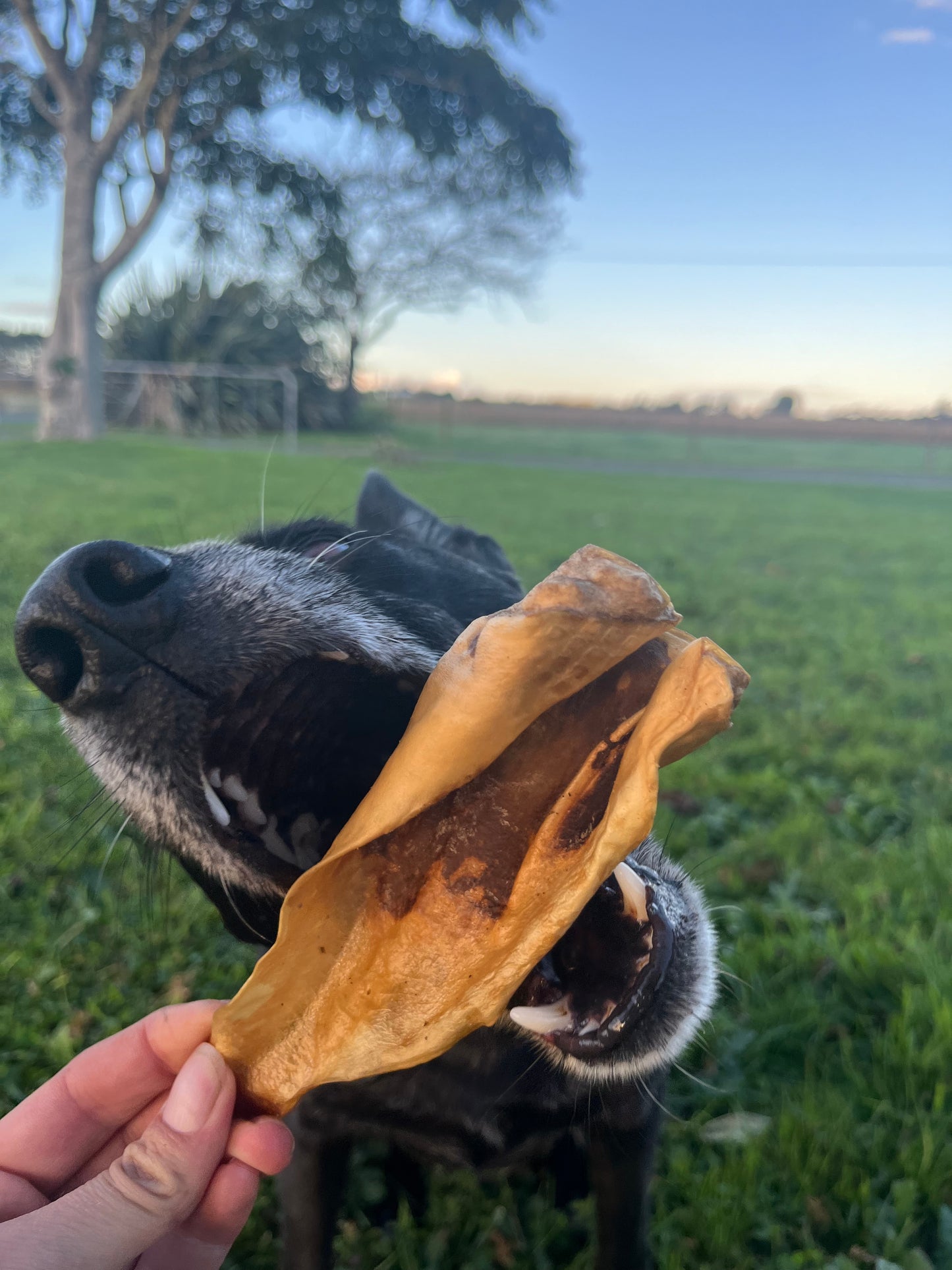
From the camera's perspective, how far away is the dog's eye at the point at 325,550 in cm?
166

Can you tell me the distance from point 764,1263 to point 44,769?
121 inches

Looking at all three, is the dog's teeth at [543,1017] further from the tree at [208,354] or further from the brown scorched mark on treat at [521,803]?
the tree at [208,354]

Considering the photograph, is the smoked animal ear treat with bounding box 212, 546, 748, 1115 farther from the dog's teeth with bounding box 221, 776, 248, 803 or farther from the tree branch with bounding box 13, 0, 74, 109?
the tree branch with bounding box 13, 0, 74, 109

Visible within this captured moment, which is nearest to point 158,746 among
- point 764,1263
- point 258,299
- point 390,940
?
point 390,940

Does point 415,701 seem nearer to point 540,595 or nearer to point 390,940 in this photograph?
point 390,940

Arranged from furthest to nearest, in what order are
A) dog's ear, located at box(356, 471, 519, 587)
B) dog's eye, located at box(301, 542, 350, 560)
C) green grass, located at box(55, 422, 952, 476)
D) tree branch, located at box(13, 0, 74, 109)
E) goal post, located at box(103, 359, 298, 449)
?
goal post, located at box(103, 359, 298, 449) < green grass, located at box(55, 422, 952, 476) < tree branch, located at box(13, 0, 74, 109) < dog's ear, located at box(356, 471, 519, 587) < dog's eye, located at box(301, 542, 350, 560)

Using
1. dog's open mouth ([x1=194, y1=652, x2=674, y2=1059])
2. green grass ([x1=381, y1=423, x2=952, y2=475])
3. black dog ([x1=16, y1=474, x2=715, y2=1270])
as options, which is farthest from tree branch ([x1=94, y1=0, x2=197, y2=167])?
dog's open mouth ([x1=194, y1=652, x2=674, y2=1059])

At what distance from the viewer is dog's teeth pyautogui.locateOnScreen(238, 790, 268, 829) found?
138cm

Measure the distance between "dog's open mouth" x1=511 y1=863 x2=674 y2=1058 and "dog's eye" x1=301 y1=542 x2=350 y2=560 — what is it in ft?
2.70

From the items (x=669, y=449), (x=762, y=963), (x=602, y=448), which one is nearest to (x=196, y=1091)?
(x=762, y=963)

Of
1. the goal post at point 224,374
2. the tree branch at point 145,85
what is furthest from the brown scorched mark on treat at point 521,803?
the tree branch at point 145,85

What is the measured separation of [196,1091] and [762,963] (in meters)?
1.87

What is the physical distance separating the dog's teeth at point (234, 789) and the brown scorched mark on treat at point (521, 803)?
0.27 metres

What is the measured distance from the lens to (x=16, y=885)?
2721 millimetres
